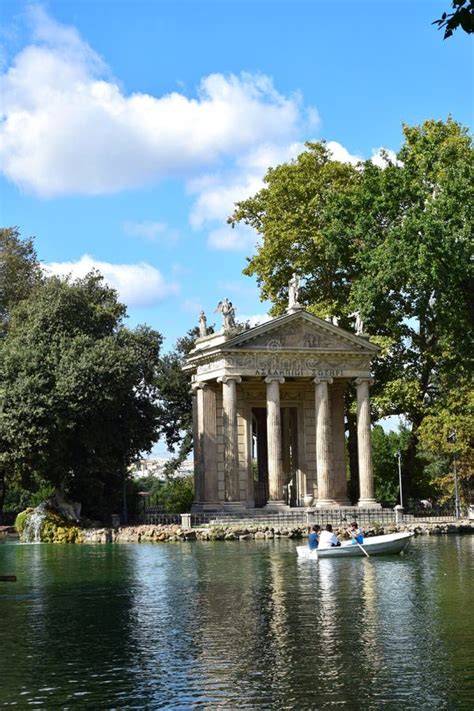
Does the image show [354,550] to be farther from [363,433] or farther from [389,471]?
[389,471]

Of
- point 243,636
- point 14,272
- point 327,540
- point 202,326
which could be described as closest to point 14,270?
point 14,272

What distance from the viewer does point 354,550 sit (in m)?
36.9

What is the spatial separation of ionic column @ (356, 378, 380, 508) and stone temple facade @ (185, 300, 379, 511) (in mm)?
58

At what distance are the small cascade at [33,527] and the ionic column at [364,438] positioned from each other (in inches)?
714

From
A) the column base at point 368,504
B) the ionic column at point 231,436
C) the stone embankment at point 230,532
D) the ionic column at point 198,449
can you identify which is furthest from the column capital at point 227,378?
the column base at point 368,504

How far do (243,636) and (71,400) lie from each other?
36.7 metres

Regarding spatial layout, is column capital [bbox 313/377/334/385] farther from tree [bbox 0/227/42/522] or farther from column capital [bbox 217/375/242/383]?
tree [bbox 0/227/42/522]

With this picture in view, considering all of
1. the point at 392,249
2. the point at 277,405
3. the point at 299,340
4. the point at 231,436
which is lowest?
the point at 231,436

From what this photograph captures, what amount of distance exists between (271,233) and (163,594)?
135 ft

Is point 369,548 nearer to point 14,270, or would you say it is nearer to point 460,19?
Answer: point 460,19

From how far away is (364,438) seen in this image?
59.4 metres

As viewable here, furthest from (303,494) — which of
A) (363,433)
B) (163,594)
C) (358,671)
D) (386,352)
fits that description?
(358,671)

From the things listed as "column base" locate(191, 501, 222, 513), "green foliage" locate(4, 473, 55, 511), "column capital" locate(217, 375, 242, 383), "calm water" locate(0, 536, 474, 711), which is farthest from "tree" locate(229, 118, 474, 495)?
"calm water" locate(0, 536, 474, 711)

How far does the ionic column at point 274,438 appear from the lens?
186 feet
